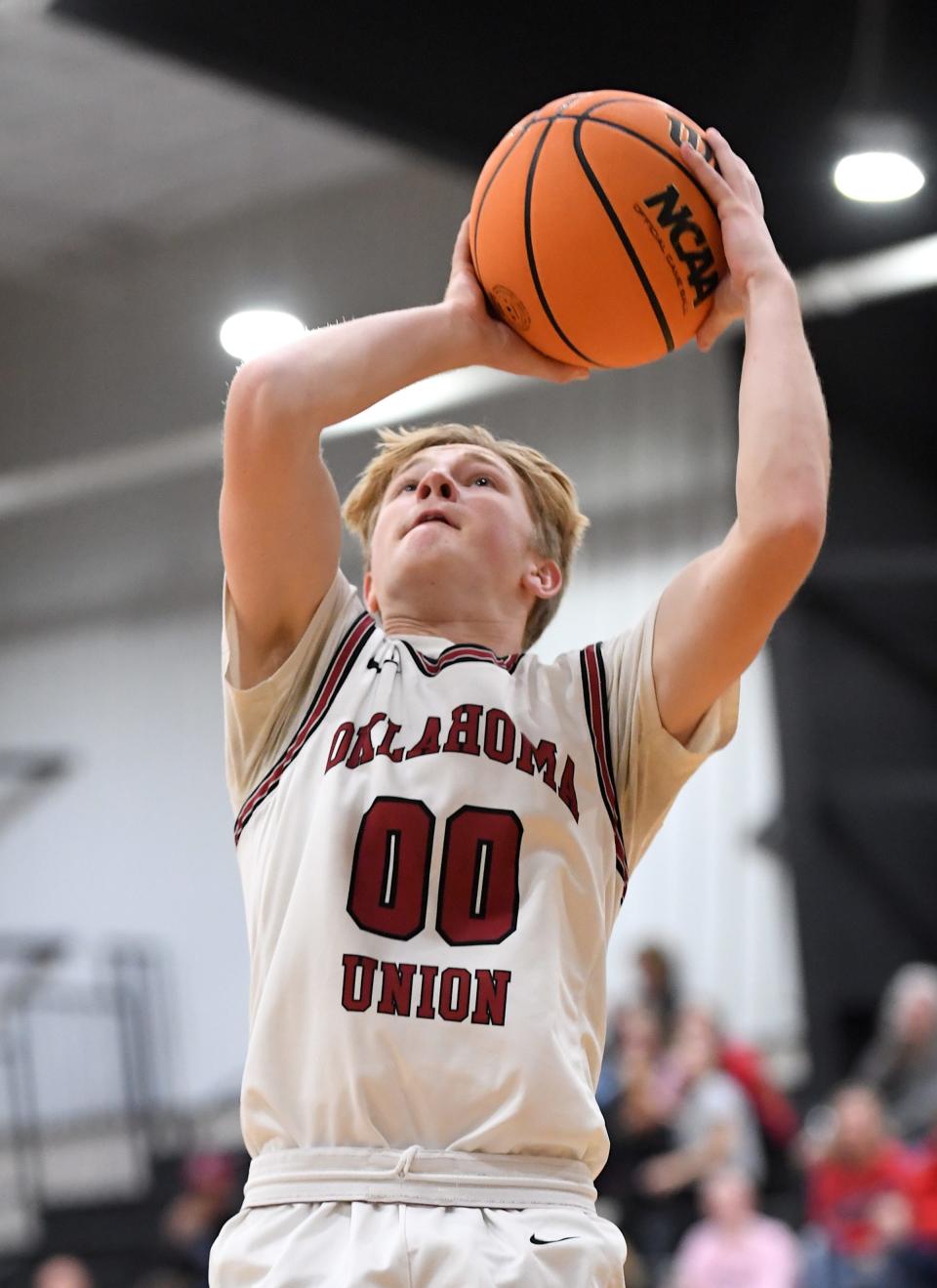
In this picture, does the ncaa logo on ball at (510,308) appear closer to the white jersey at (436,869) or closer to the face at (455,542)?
the face at (455,542)

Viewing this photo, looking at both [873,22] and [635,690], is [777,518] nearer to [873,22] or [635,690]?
[635,690]

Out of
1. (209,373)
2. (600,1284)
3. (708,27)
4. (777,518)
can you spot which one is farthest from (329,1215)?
(209,373)

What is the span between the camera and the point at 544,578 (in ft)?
8.63

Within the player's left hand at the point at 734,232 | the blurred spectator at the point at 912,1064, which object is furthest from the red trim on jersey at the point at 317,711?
the blurred spectator at the point at 912,1064

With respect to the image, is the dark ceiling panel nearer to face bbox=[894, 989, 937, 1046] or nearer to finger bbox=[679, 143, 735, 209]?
face bbox=[894, 989, 937, 1046]

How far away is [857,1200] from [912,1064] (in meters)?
1.31

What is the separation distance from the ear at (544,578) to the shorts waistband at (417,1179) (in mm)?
862

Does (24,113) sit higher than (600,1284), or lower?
higher

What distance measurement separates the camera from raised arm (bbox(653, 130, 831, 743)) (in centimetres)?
217

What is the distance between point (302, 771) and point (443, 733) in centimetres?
20

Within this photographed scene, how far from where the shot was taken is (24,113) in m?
11.5

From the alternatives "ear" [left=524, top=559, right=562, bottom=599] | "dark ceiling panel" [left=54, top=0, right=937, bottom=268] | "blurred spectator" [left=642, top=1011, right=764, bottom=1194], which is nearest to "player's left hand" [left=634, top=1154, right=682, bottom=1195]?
"blurred spectator" [left=642, top=1011, right=764, bottom=1194]

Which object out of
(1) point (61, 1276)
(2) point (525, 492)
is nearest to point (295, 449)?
(2) point (525, 492)

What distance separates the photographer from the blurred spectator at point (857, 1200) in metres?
7.54
